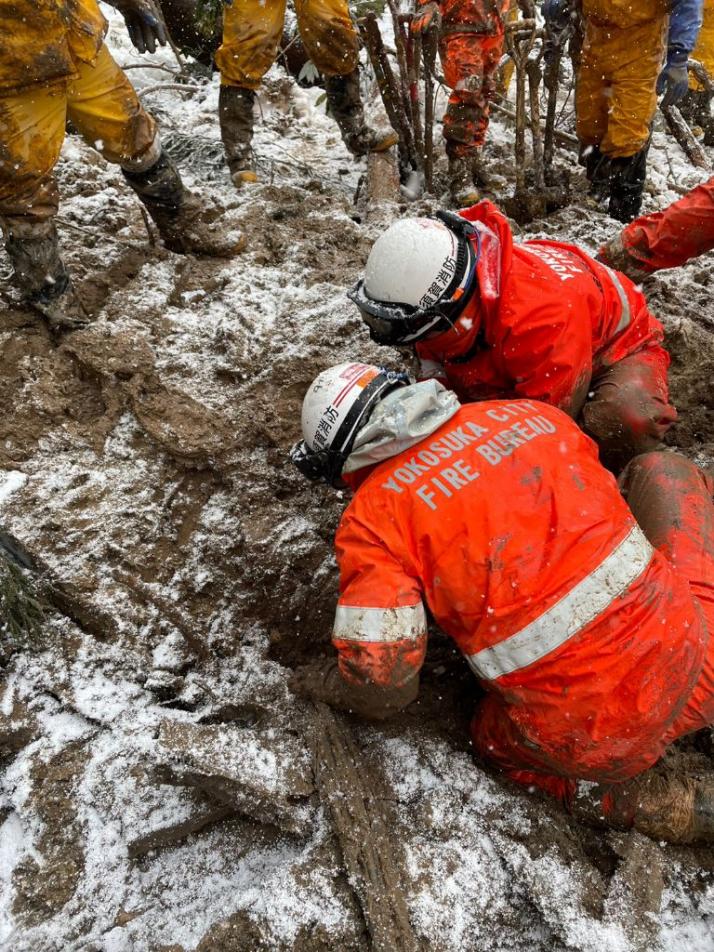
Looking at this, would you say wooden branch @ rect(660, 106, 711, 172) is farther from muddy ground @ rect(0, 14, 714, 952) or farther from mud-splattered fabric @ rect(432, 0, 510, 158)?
muddy ground @ rect(0, 14, 714, 952)

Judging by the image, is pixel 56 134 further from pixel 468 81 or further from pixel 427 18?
pixel 468 81

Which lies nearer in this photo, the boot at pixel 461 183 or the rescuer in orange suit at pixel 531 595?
the rescuer in orange suit at pixel 531 595

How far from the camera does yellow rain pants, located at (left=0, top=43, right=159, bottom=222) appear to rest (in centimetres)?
252

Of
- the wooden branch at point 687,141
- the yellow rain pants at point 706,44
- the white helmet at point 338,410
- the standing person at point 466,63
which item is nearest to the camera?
the white helmet at point 338,410

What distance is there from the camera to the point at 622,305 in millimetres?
2631

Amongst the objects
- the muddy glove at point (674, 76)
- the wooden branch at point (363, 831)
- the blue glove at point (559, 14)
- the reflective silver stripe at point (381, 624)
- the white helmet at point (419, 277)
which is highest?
the blue glove at point (559, 14)

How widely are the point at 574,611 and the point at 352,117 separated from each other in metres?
4.16

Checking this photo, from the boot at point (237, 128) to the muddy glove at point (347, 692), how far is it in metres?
3.41

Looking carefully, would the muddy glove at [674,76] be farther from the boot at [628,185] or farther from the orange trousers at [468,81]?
the orange trousers at [468,81]

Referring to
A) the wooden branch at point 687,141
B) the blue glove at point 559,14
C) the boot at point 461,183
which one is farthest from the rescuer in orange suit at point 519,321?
the wooden branch at point 687,141

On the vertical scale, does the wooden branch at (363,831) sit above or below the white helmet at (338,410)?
below

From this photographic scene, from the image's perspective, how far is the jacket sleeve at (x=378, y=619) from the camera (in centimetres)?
172

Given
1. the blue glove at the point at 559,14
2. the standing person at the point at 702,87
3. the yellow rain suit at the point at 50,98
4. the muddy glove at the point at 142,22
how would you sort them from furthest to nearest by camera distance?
1. the standing person at the point at 702,87
2. the blue glove at the point at 559,14
3. the muddy glove at the point at 142,22
4. the yellow rain suit at the point at 50,98

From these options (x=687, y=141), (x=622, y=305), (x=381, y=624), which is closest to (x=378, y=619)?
(x=381, y=624)
